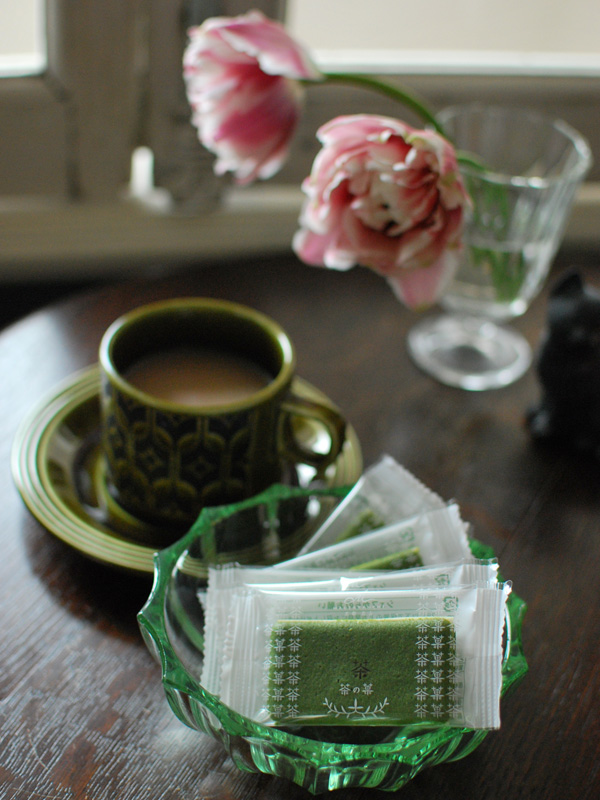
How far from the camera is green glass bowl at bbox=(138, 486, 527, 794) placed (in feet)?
1.05

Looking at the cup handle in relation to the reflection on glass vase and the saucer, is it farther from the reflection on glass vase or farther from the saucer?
the reflection on glass vase

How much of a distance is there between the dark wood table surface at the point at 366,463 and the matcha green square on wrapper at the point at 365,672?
50mm

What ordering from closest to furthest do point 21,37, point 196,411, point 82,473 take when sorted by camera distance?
point 196,411 → point 82,473 → point 21,37

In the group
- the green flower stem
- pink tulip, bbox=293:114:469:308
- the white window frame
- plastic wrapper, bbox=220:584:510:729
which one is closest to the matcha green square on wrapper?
plastic wrapper, bbox=220:584:510:729

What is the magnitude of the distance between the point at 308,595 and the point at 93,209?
751 millimetres

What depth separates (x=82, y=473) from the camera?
530 mm

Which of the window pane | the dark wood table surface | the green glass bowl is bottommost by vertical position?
the dark wood table surface

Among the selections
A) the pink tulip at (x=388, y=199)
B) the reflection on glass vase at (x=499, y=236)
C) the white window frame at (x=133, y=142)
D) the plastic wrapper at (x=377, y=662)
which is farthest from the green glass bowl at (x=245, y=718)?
the white window frame at (x=133, y=142)

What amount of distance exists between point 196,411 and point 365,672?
0.54 feet

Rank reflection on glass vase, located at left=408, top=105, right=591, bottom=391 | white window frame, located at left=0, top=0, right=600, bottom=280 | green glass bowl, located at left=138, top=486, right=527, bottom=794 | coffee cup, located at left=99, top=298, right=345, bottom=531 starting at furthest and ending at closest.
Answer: white window frame, located at left=0, top=0, right=600, bottom=280 < reflection on glass vase, located at left=408, top=105, right=591, bottom=391 < coffee cup, located at left=99, top=298, right=345, bottom=531 < green glass bowl, located at left=138, top=486, right=527, bottom=794

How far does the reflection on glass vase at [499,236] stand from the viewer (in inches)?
23.1

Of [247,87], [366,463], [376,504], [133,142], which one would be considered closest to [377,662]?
[376,504]

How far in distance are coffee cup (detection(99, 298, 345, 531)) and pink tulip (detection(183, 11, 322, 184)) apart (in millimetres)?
114

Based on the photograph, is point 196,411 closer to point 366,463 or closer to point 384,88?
point 366,463
